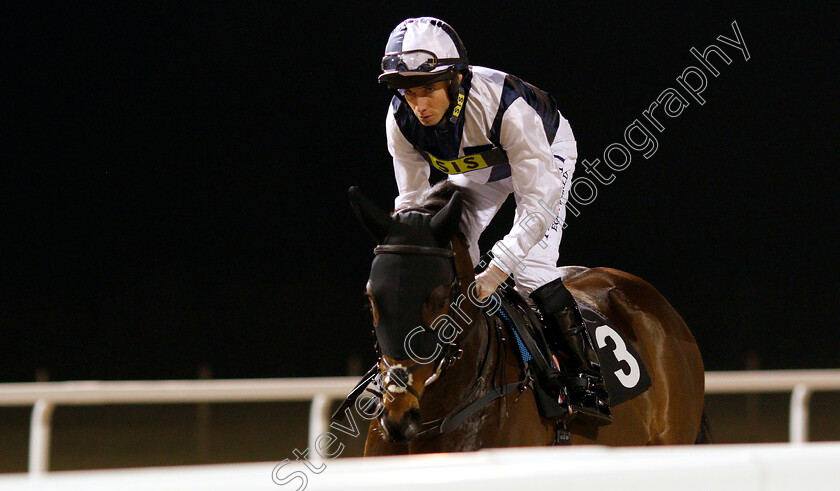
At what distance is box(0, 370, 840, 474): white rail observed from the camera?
3.31 meters

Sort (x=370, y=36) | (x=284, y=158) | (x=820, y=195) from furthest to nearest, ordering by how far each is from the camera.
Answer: (x=820, y=195)
(x=284, y=158)
(x=370, y=36)

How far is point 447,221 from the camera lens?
2264mm

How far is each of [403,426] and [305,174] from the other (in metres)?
8.83

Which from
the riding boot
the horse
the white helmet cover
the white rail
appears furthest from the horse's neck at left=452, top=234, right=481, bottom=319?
the white rail

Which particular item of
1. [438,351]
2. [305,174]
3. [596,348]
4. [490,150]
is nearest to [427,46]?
[490,150]

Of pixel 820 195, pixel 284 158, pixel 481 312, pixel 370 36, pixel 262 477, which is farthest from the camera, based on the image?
pixel 820 195

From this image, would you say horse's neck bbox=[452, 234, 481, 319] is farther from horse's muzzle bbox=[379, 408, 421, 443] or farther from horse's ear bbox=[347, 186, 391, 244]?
horse's muzzle bbox=[379, 408, 421, 443]

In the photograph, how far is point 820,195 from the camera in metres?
11.2

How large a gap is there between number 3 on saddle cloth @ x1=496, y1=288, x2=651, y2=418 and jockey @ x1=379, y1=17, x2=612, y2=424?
69 millimetres

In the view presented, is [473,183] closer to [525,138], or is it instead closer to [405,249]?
[525,138]

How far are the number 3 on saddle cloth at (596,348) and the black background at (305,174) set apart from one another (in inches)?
241

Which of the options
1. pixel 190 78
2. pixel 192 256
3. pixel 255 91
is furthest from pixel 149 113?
pixel 192 256

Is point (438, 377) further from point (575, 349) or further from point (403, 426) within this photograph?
point (575, 349)

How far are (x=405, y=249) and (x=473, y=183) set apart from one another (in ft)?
2.02
